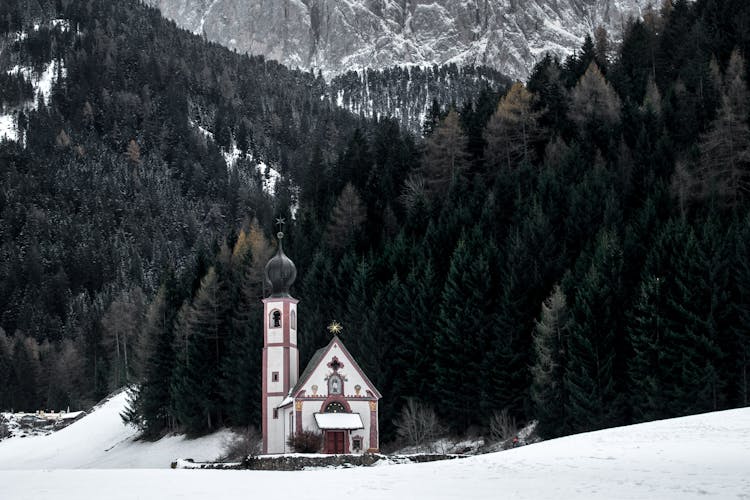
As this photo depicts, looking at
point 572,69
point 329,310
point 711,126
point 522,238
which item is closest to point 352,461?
point 522,238

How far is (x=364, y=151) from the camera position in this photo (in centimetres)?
9931

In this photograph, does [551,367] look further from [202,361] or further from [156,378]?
[156,378]

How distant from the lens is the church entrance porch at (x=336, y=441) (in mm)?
61344

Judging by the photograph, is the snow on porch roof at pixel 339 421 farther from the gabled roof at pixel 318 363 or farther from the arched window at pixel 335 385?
the gabled roof at pixel 318 363

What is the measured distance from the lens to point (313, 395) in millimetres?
62062

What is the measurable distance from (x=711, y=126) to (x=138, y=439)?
5467cm

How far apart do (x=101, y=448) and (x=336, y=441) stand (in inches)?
1378

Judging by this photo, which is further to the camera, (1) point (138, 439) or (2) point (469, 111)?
(2) point (469, 111)

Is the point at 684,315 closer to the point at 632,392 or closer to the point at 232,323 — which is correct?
the point at 632,392

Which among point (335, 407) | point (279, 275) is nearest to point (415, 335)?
point (335, 407)

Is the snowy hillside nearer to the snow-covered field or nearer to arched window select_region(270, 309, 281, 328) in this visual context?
arched window select_region(270, 309, 281, 328)

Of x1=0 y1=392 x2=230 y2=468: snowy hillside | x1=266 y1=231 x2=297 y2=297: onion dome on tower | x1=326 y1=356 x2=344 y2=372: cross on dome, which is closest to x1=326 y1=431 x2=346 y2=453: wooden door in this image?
x1=326 y1=356 x2=344 y2=372: cross on dome

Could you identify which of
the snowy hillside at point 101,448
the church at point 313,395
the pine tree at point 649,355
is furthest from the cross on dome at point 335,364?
the pine tree at point 649,355

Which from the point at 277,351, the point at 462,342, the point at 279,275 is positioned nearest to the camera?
the point at 462,342
